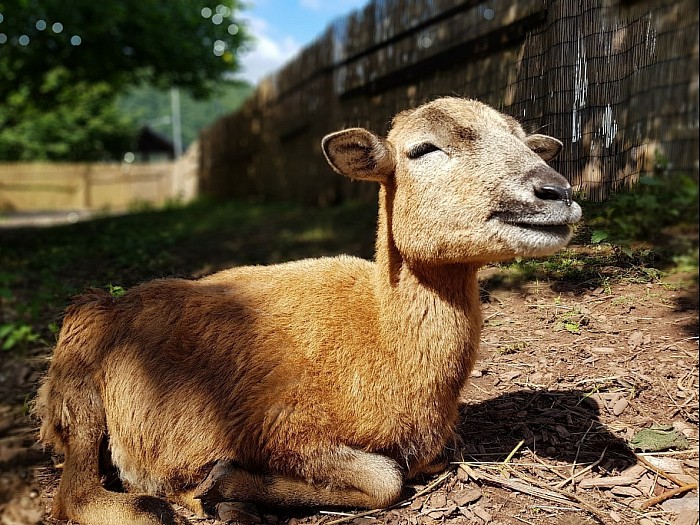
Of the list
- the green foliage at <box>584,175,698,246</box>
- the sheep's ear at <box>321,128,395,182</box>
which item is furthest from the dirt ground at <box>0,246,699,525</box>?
the sheep's ear at <box>321,128,395,182</box>

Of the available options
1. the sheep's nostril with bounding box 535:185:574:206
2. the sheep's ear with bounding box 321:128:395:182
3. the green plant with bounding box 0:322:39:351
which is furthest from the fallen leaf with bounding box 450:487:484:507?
the green plant with bounding box 0:322:39:351

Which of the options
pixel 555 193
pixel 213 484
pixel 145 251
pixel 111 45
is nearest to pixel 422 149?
pixel 555 193

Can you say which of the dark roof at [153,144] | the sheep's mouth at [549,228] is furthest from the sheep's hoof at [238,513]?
the dark roof at [153,144]

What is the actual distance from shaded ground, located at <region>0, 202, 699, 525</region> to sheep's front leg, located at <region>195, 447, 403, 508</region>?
83mm

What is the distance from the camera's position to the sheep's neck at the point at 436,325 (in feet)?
11.0

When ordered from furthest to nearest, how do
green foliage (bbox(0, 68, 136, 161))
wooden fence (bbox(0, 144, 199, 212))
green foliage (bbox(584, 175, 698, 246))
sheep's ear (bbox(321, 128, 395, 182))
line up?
green foliage (bbox(0, 68, 136, 161)) → wooden fence (bbox(0, 144, 199, 212)) → sheep's ear (bbox(321, 128, 395, 182)) → green foliage (bbox(584, 175, 698, 246))

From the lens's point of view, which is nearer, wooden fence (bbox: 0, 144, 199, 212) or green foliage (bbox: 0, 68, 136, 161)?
wooden fence (bbox: 0, 144, 199, 212)

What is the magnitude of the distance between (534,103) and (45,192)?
32374 millimetres

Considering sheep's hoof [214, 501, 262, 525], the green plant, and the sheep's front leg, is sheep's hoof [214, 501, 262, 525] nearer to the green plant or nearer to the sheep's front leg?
the sheep's front leg

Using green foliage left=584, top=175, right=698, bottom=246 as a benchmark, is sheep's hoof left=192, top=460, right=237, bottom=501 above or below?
below

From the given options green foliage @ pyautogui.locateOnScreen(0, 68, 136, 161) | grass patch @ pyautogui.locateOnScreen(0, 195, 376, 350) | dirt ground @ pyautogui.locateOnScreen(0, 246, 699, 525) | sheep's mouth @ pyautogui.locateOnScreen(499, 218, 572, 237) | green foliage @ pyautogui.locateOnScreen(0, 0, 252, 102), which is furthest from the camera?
green foliage @ pyautogui.locateOnScreen(0, 68, 136, 161)

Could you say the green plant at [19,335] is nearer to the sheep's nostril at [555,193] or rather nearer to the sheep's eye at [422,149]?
the sheep's eye at [422,149]

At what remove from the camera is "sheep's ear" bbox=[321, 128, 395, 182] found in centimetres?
330

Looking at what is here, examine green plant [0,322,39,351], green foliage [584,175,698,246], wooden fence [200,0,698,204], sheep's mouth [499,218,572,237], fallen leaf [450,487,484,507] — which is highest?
wooden fence [200,0,698,204]
